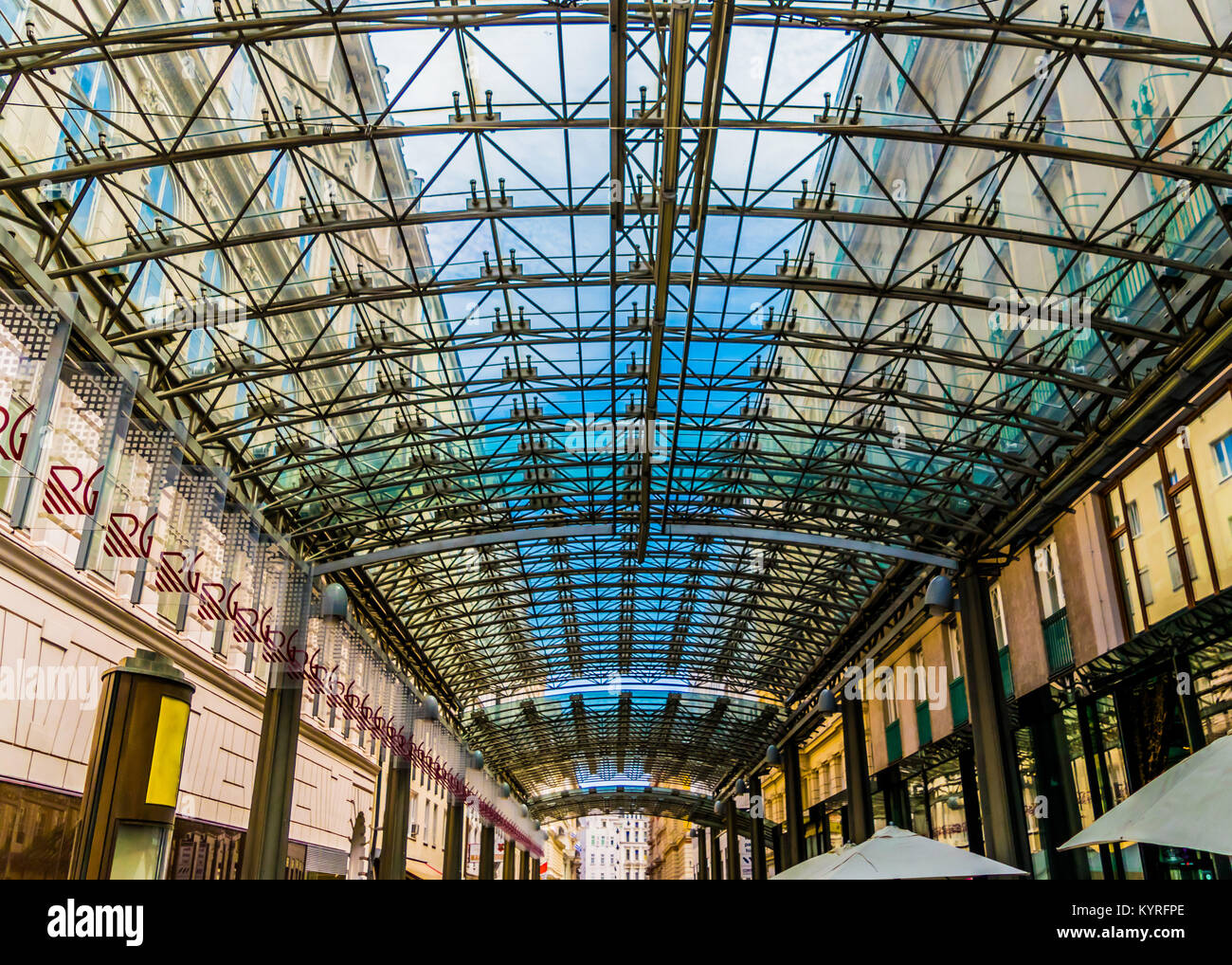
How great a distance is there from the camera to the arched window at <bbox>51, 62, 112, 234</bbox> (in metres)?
16.5

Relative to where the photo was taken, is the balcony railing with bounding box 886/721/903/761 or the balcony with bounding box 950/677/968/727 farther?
the balcony railing with bounding box 886/721/903/761

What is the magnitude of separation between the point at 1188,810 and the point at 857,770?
3133 cm

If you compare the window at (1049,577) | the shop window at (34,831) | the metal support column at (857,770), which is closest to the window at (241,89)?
the shop window at (34,831)

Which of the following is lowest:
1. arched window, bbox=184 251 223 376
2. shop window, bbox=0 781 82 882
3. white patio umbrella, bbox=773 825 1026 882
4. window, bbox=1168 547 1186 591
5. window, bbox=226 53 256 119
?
white patio umbrella, bbox=773 825 1026 882

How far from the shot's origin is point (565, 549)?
3938cm

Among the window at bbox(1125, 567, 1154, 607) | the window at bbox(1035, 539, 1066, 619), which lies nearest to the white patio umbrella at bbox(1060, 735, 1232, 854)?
the window at bbox(1125, 567, 1154, 607)

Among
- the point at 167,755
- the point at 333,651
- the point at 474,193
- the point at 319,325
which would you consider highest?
the point at 319,325

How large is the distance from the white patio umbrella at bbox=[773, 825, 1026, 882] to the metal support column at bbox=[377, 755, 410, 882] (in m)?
29.0

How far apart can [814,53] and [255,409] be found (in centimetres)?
1598

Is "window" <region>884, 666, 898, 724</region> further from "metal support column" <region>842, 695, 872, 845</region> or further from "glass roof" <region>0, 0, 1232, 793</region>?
"glass roof" <region>0, 0, 1232, 793</region>

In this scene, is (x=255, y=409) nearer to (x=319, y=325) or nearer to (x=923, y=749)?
(x=319, y=325)
